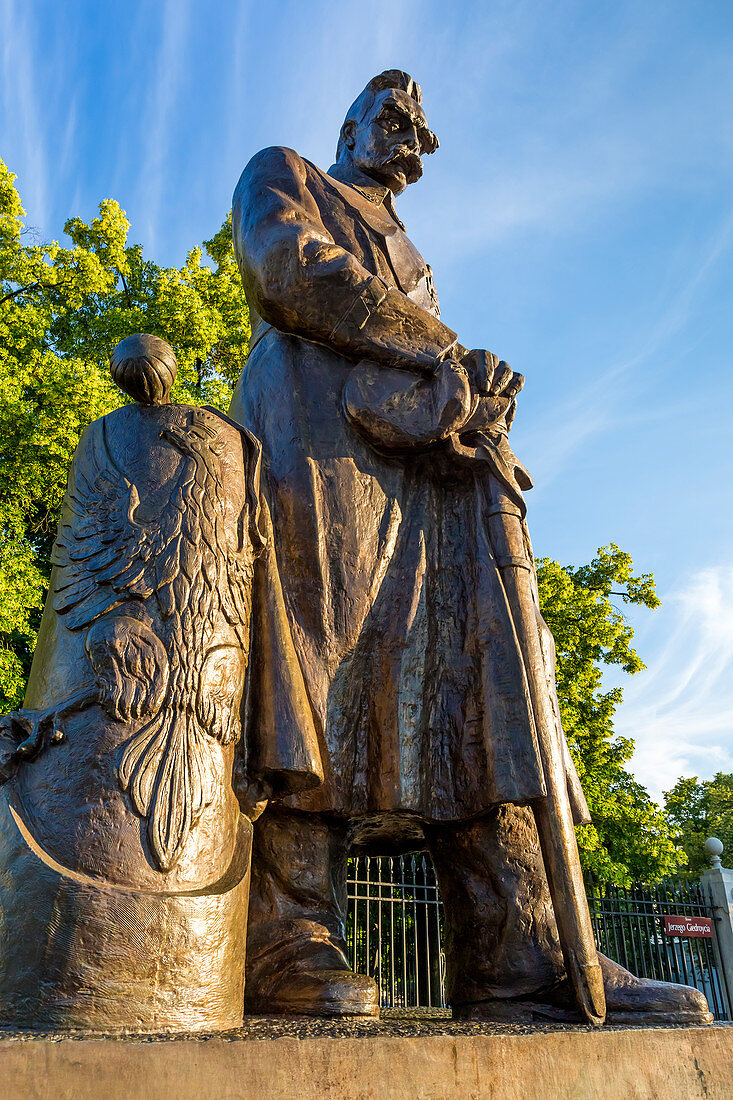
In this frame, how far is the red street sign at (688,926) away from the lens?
16406 mm

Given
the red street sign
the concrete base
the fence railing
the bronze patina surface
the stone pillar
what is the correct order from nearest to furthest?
the concrete base → the bronze patina surface → the fence railing → the red street sign → the stone pillar

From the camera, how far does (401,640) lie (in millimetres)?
2965

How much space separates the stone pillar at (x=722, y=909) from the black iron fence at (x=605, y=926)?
133 mm

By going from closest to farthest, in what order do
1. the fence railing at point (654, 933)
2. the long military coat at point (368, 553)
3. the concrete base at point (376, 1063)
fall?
the concrete base at point (376, 1063) < the long military coat at point (368, 553) < the fence railing at point (654, 933)

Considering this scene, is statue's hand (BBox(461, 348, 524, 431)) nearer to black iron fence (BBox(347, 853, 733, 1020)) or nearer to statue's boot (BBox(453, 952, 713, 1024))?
statue's boot (BBox(453, 952, 713, 1024))

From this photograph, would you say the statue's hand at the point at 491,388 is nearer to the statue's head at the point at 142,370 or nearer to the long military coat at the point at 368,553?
the long military coat at the point at 368,553

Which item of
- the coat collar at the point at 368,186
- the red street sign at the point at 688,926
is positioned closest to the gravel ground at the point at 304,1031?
the coat collar at the point at 368,186

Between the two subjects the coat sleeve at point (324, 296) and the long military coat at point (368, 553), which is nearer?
the long military coat at point (368, 553)

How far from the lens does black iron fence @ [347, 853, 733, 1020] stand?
533 inches

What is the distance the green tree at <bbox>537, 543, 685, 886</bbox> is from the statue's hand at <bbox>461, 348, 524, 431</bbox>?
14.0m

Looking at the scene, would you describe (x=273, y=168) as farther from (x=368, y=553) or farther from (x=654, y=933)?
(x=654, y=933)

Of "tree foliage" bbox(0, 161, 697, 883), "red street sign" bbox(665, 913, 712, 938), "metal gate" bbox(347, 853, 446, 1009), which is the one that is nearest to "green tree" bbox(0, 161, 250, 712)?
"tree foliage" bbox(0, 161, 697, 883)

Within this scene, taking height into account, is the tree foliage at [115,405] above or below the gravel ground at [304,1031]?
above

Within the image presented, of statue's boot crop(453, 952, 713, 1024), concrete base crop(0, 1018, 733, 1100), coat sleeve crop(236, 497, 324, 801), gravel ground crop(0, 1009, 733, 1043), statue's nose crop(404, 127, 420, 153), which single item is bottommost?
concrete base crop(0, 1018, 733, 1100)
